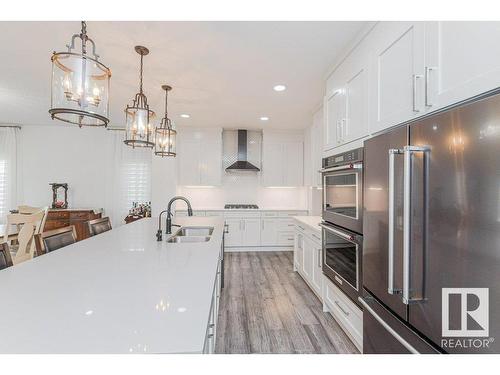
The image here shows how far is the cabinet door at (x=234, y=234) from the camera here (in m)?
4.92

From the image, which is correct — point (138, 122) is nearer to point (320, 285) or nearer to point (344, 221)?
point (344, 221)

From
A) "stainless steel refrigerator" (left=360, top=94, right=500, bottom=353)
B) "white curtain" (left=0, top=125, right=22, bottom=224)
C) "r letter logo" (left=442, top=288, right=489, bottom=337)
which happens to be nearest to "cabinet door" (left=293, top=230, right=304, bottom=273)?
"stainless steel refrigerator" (left=360, top=94, right=500, bottom=353)

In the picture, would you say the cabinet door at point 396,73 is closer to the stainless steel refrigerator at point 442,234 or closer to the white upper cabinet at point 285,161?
the stainless steel refrigerator at point 442,234

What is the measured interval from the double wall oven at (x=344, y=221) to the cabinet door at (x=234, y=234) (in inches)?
107

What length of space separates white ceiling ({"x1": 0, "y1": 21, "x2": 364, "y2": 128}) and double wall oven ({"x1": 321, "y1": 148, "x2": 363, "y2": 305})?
1.05 meters

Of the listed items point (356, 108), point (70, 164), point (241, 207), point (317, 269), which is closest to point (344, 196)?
point (356, 108)

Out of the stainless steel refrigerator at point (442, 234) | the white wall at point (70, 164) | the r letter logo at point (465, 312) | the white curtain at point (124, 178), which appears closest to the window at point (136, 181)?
the white curtain at point (124, 178)

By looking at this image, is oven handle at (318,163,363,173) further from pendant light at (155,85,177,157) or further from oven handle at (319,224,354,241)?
pendant light at (155,85,177,157)

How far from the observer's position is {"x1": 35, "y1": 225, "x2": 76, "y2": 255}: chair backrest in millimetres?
1763

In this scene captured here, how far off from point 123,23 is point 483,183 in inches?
95.5

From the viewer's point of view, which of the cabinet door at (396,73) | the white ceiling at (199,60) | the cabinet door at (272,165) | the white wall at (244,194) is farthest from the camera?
the white wall at (244,194)

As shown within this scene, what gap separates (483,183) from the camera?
0.82 meters

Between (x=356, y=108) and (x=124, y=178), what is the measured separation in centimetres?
501
